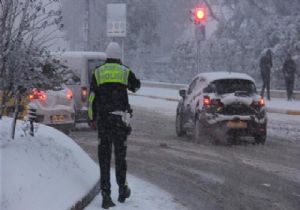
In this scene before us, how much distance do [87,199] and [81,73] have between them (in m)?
9.52

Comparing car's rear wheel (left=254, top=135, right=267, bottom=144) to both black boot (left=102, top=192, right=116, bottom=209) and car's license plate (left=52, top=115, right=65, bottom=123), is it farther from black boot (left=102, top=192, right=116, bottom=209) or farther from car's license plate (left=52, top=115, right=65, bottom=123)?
black boot (left=102, top=192, right=116, bottom=209)

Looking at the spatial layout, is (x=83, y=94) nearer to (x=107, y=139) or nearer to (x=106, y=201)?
(x=107, y=139)

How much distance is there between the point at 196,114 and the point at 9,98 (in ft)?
24.0

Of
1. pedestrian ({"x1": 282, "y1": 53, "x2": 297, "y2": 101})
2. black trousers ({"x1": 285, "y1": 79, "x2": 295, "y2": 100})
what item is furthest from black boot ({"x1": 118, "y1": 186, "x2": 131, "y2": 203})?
black trousers ({"x1": 285, "y1": 79, "x2": 295, "y2": 100})

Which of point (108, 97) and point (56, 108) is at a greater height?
point (108, 97)

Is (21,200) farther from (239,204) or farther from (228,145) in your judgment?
(228,145)

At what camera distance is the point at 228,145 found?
1457cm

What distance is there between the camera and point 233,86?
49.0ft

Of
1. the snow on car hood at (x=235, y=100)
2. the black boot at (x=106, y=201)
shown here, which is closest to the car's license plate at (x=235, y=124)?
the snow on car hood at (x=235, y=100)

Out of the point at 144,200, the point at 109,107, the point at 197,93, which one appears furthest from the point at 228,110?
the point at 109,107

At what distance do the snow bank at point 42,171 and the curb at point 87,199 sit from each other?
2.2 inches

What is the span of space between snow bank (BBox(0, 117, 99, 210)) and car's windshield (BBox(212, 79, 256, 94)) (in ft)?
19.8

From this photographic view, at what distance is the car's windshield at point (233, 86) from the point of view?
14.9 metres

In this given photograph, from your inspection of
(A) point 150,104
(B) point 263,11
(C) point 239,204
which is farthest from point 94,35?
(C) point 239,204
